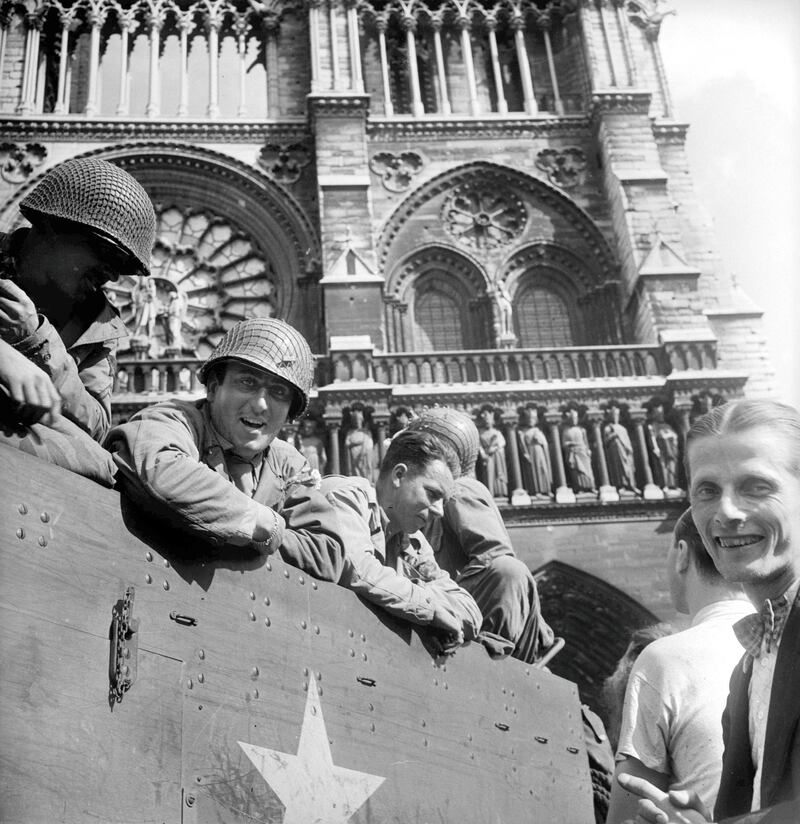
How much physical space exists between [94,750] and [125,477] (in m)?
0.62

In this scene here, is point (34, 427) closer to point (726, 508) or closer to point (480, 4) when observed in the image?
point (726, 508)

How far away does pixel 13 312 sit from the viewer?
2.54 metres

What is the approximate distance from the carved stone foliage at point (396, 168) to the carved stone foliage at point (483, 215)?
0.70 m

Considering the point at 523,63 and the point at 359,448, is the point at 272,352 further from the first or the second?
the point at 523,63

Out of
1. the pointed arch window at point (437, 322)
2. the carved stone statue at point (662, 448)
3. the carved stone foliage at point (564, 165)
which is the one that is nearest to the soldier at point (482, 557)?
the carved stone statue at point (662, 448)

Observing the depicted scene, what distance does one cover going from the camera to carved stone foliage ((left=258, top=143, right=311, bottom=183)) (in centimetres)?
1694

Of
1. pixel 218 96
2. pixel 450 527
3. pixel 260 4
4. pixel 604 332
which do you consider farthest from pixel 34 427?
pixel 260 4

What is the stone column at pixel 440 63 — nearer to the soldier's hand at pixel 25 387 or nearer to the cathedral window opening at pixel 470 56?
the cathedral window opening at pixel 470 56

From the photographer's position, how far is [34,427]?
242 cm

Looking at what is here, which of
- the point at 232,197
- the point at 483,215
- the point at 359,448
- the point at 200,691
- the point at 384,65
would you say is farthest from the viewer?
the point at 384,65

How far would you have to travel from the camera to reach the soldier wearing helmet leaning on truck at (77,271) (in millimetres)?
2703

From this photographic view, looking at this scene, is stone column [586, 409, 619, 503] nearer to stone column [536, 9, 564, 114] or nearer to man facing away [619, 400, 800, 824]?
stone column [536, 9, 564, 114]

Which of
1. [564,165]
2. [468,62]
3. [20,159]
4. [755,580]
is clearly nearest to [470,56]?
[468,62]

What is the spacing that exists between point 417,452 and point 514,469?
10004mm
